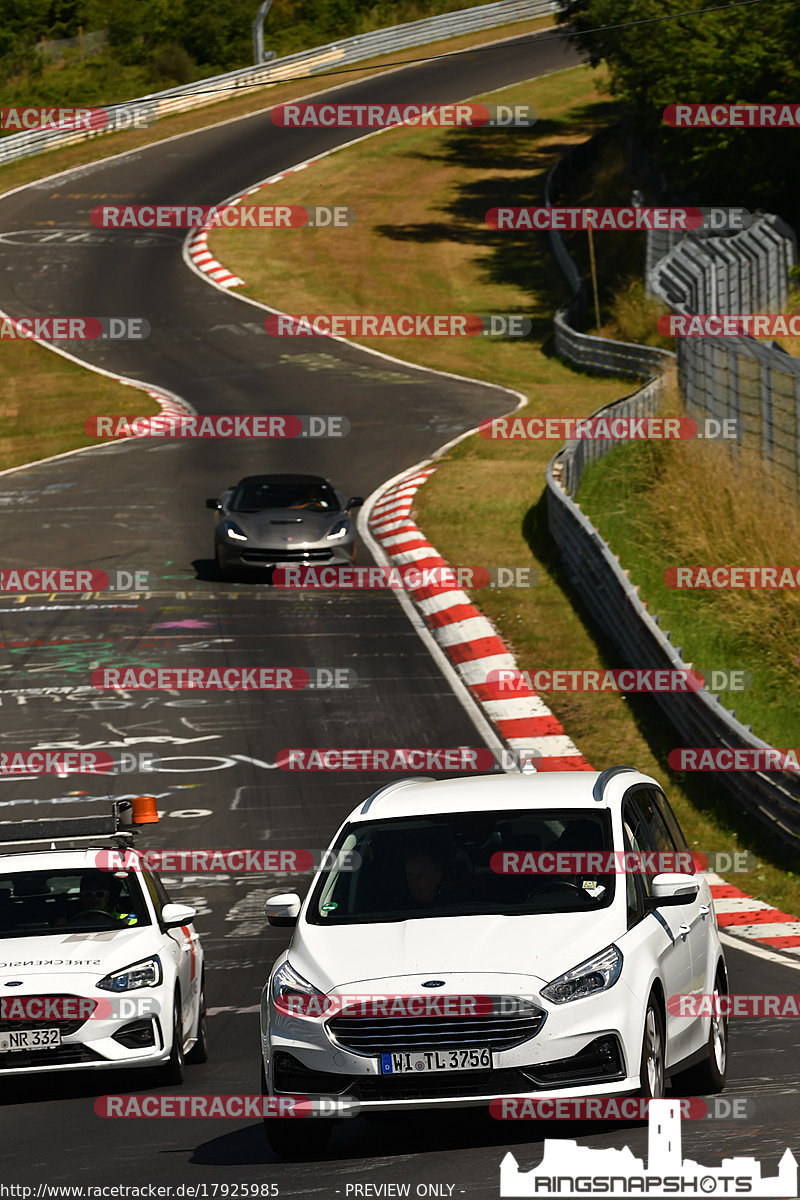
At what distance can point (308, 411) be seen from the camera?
3934cm

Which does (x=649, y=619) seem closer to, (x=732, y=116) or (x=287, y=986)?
(x=287, y=986)

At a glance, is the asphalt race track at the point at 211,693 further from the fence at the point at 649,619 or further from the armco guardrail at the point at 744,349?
the armco guardrail at the point at 744,349

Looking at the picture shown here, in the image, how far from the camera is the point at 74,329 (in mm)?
47875

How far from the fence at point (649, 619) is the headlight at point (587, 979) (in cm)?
737

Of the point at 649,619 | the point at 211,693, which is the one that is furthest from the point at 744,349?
the point at 211,693

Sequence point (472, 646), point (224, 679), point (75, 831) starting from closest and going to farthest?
point (75, 831) < point (224, 679) < point (472, 646)

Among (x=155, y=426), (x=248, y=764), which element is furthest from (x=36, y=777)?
(x=155, y=426)

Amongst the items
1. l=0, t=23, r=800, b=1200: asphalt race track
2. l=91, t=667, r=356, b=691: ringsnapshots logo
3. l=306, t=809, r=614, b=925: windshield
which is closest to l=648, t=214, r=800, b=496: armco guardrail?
l=0, t=23, r=800, b=1200: asphalt race track

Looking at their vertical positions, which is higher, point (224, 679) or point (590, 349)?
point (224, 679)

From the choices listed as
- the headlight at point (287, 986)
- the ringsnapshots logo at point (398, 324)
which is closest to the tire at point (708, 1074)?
the headlight at point (287, 986)

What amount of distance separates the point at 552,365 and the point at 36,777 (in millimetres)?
27705

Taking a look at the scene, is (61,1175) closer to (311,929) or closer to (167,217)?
(311,929)

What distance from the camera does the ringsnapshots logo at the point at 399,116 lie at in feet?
225

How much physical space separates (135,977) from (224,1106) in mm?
1388
